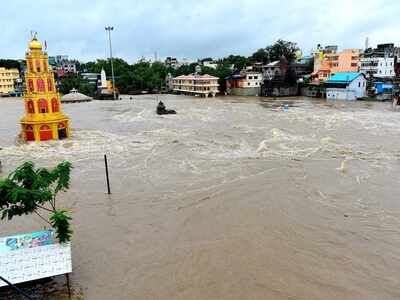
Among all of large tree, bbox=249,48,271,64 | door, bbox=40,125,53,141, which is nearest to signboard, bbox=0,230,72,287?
door, bbox=40,125,53,141

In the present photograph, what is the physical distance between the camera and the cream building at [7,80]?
79312mm

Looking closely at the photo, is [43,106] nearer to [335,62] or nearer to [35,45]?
[35,45]

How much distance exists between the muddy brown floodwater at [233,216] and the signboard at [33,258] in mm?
1117

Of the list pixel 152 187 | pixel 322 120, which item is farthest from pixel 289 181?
pixel 322 120

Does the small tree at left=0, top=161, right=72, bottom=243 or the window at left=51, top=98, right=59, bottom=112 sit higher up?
the window at left=51, top=98, right=59, bottom=112

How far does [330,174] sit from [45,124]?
19.3m

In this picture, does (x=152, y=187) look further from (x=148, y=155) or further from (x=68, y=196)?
(x=148, y=155)

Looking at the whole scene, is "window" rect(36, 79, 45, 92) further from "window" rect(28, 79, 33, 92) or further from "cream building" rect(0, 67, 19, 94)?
"cream building" rect(0, 67, 19, 94)

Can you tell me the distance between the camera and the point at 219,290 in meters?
8.02

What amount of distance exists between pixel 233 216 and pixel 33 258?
6644mm

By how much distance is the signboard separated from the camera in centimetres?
705

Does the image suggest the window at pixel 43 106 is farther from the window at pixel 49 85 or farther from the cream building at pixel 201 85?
the cream building at pixel 201 85

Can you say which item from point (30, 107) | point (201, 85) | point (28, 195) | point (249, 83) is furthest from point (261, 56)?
point (28, 195)

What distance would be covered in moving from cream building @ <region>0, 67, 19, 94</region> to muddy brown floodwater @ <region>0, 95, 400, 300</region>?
65.1 metres
